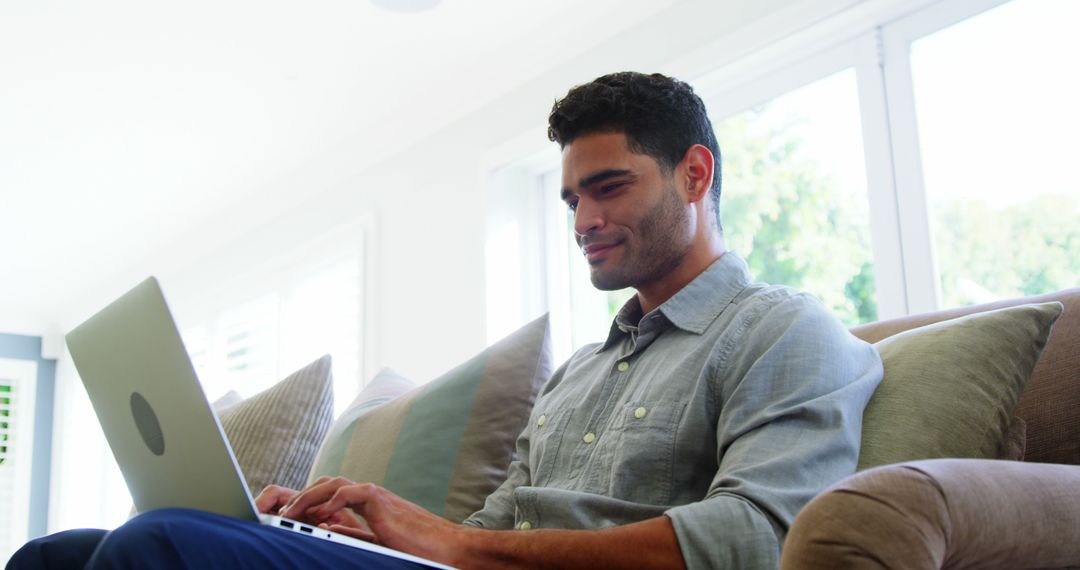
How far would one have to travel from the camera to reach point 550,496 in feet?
4.08

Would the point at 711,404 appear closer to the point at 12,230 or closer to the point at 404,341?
the point at 404,341

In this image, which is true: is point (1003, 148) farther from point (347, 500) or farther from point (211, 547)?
point (211, 547)

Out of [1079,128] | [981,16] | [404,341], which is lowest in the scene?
[404,341]

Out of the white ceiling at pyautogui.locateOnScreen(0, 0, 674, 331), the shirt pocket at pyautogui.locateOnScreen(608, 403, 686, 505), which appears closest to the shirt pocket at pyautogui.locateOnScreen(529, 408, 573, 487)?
the shirt pocket at pyautogui.locateOnScreen(608, 403, 686, 505)

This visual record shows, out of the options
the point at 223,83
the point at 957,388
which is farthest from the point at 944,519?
the point at 223,83

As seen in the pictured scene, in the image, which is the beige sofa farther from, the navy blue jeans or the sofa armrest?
the navy blue jeans

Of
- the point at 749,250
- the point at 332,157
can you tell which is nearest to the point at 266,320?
the point at 332,157

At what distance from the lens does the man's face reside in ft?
4.84

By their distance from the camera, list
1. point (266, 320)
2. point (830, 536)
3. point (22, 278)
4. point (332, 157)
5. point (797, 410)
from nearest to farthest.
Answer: point (830, 536), point (797, 410), point (332, 157), point (266, 320), point (22, 278)

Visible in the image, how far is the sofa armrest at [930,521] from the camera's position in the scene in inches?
28.2

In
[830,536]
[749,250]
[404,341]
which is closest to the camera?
[830,536]

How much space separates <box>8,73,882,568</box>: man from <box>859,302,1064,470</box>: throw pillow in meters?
0.03

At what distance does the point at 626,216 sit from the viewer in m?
1.48

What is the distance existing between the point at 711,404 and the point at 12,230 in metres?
5.25
